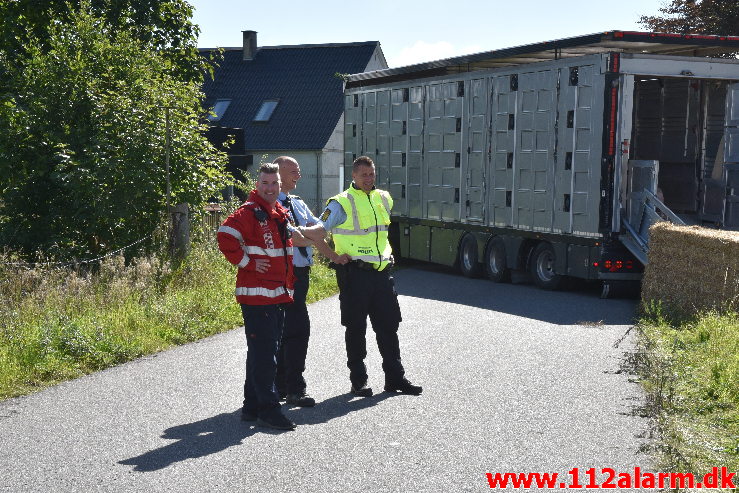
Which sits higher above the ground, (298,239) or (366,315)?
(298,239)

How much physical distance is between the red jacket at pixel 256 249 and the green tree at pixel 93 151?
7.79 meters

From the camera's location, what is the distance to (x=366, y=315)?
8297 millimetres

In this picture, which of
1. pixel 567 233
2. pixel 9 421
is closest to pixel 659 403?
pixel 9 421

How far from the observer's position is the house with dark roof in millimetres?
41781

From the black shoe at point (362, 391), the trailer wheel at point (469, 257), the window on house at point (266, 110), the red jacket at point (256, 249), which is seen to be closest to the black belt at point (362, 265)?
the black shoe at point (362, 391)

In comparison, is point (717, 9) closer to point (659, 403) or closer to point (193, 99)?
point (193, 99)

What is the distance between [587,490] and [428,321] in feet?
22.8

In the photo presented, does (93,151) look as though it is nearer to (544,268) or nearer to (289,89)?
(544,268)

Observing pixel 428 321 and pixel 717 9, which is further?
pixel 717 9

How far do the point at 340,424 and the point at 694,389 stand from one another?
269 centimetres

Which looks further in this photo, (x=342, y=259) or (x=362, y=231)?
(x=362, y=231)

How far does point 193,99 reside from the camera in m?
16.0

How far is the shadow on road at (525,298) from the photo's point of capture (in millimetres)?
13133

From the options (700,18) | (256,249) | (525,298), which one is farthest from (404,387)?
(700,18)
